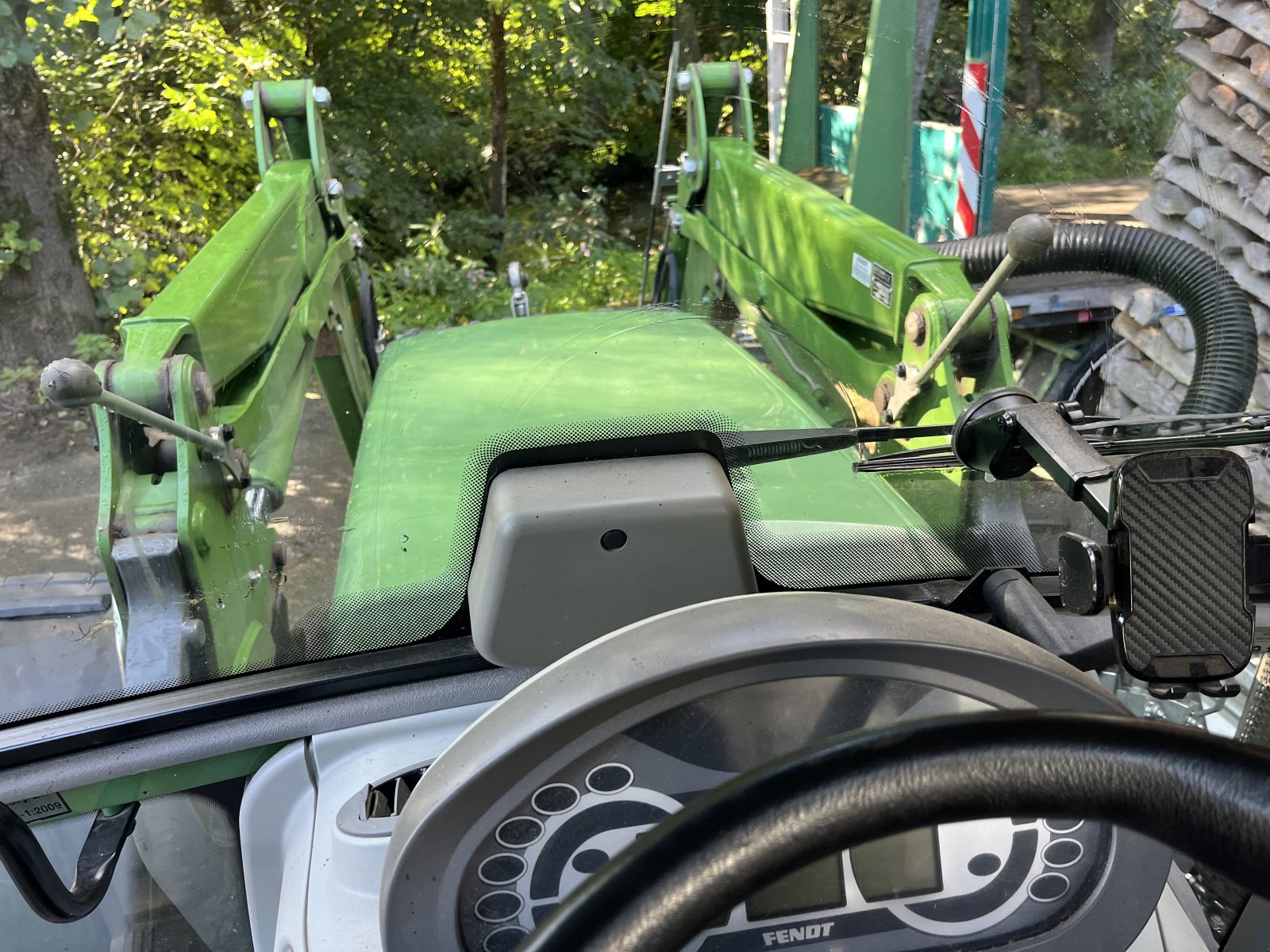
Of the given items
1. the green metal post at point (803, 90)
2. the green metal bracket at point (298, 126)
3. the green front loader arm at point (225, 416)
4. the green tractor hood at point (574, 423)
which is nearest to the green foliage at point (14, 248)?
the green front loader arm at point (225, 416)

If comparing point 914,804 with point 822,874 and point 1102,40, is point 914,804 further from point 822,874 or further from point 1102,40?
point 1102,40

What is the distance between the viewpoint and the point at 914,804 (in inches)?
19.2

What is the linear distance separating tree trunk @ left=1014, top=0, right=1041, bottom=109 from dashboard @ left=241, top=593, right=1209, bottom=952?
0.67 meters

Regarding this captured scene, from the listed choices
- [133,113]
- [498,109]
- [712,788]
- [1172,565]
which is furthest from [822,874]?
[133,113]

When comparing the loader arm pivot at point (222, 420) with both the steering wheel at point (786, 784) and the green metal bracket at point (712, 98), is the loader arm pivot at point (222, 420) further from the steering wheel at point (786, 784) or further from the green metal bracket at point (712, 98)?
the green metal bracket at point (712, 98)

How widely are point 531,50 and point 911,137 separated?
0.46m

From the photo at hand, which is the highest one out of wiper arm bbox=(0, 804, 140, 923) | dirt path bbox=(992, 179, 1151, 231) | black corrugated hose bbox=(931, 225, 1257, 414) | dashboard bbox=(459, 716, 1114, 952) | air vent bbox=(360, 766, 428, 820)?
dirt path bbox=(992, 179, 1151, 231)

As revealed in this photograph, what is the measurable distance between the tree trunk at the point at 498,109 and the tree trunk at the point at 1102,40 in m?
0.65

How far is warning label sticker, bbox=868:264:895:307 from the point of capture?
5.70 ft

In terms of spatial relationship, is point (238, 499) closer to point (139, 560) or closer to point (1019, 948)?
point (139, 560)

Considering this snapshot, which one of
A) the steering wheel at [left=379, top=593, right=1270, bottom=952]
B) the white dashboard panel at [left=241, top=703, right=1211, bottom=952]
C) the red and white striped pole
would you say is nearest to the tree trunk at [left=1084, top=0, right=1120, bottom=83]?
the red and white striped pole

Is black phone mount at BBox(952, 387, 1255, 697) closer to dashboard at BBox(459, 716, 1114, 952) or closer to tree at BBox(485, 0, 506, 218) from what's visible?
dashboard at BBox(459, 716, 1114, 952)

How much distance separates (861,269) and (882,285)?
0.07m

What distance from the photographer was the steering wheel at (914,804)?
0.46m
